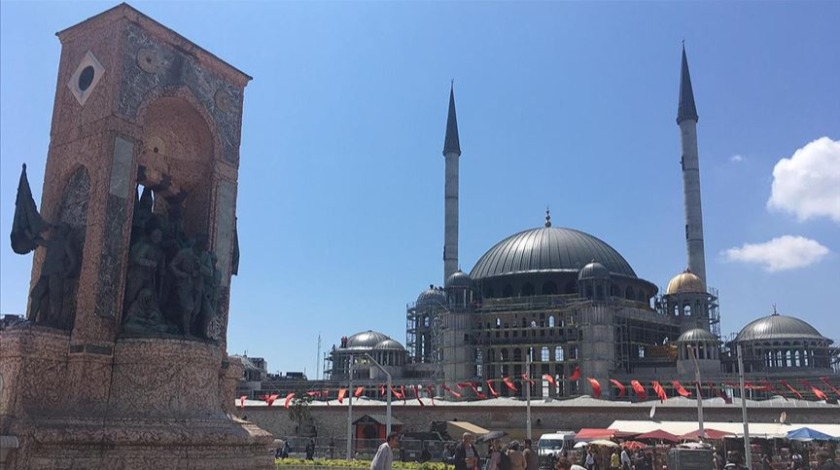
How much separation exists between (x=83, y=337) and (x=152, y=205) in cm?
401

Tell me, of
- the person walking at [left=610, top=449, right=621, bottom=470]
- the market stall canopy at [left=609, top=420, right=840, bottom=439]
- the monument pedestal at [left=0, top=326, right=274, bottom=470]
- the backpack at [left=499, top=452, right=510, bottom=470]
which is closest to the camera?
the monument pedestal at [left=0, top=326, right=274, bottom=470]

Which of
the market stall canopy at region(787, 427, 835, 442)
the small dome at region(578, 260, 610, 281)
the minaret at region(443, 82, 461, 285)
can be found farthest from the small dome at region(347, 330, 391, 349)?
the market stall canopy at region(787, 427, 835, 442)

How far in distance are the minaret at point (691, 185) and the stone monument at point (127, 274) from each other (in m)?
69.6

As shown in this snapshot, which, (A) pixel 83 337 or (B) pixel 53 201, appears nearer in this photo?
(A) pixel 83 337

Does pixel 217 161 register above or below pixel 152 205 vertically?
above

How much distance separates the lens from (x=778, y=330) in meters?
78.2

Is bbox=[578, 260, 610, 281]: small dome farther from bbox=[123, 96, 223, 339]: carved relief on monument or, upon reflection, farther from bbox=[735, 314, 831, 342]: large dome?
bbox=[123, 96, 223, 339]: carved relief on monument

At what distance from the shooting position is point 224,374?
15406 mm

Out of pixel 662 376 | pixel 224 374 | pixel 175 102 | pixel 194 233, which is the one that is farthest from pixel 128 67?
pixel 662 376

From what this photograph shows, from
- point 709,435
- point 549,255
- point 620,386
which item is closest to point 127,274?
point 709,435

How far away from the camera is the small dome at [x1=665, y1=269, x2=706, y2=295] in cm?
7881

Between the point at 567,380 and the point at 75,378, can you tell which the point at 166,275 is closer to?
the point at 75,378

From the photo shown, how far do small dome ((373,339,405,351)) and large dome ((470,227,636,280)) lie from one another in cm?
1319

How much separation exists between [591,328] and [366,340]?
3763 cm
